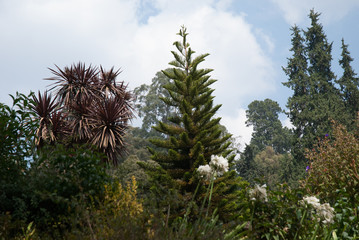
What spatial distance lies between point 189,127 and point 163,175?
4.92ft

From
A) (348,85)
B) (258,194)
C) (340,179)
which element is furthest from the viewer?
(348,85)

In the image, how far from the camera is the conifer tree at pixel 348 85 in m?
28.4

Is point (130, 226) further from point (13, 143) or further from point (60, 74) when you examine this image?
point (60, 74)

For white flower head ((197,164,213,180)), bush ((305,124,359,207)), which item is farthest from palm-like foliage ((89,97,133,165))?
white flower head ((197,164,213,180))

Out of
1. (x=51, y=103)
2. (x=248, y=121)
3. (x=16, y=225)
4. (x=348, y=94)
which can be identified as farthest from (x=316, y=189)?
(x=248, y=121)

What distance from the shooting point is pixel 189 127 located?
10.3 m

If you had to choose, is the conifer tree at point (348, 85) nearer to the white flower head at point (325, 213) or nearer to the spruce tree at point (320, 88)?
the spruce tree at point (320, 88)

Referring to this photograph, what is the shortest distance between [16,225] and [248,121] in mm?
52761

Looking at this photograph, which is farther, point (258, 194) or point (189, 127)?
point (189, 127)

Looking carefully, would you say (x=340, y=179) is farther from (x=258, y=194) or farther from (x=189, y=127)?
(x=189, y=127)

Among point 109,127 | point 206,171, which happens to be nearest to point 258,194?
point 206,171

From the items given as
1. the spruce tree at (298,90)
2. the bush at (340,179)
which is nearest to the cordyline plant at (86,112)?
the bush at (340,179)

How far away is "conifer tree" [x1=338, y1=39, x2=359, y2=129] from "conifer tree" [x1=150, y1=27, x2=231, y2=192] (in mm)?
20504

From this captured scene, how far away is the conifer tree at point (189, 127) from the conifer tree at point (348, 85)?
2050 centimetres
